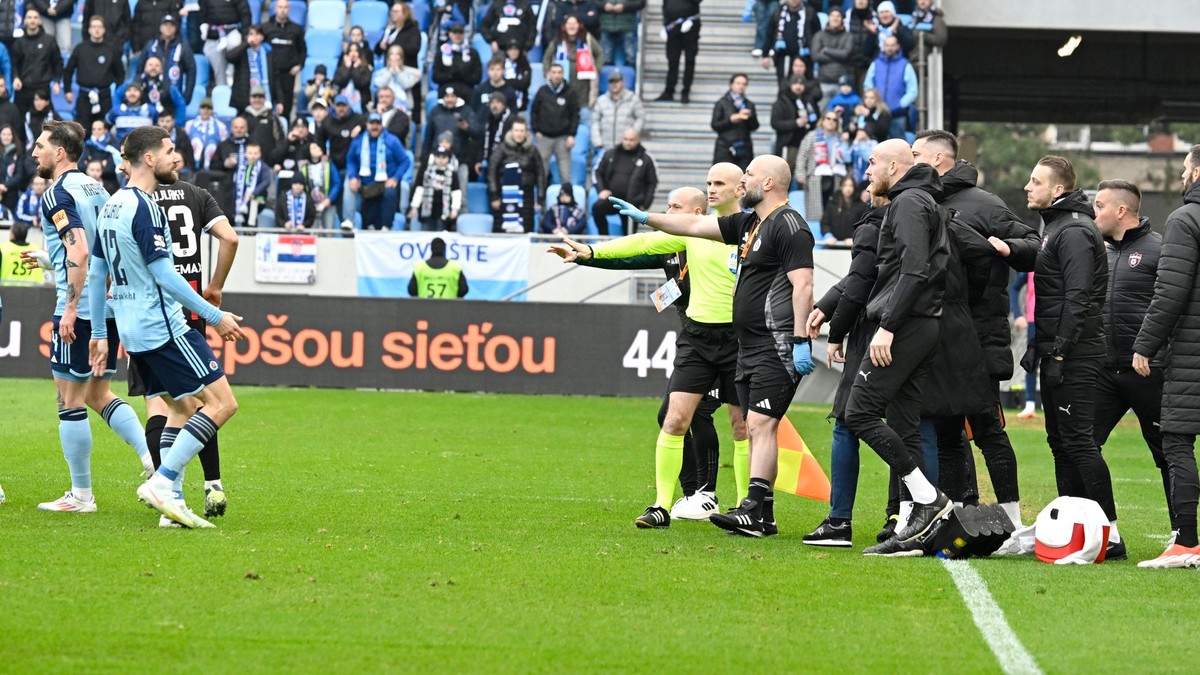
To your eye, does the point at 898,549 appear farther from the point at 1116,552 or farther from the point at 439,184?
the point at 439,184

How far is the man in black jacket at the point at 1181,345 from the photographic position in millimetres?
8461

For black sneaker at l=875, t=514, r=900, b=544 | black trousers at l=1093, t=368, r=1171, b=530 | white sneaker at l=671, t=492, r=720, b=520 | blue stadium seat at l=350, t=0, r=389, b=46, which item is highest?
blue stadium seat at l=350, t=0, r=389, b=46

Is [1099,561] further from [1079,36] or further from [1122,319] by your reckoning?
[1079,36]

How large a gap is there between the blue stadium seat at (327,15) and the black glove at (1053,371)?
68.3 ft

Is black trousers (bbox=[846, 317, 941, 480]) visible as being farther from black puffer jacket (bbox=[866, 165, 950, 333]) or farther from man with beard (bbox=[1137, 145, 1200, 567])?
man with beard (bbox=[1137, 145, 1200, 567])

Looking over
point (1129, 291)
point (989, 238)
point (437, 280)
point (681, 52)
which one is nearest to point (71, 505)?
point (989, 238)

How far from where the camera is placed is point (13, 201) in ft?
82.1

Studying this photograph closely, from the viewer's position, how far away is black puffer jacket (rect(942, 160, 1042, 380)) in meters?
8.98

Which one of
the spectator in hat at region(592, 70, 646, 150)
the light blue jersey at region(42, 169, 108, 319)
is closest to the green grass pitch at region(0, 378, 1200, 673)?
the light blue jersey at region(42, 169, 108, 319)

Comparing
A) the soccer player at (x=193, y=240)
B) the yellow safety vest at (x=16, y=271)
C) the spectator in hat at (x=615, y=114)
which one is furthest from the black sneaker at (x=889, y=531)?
the spectator in hat at (x=615, y=114)

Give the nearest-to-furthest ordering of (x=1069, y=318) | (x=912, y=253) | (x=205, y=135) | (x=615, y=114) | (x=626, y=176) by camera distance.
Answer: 1. (x=912, y=253)
2. (x=1069, y=318)
3. (x=626, y=176)
4. (x=205, y=135)
5. (x=615, y=114)

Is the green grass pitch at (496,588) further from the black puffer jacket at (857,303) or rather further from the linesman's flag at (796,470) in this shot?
the black puffer jacket at (857,303)

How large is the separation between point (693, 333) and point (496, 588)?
3.07 meters

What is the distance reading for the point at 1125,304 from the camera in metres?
9.36
